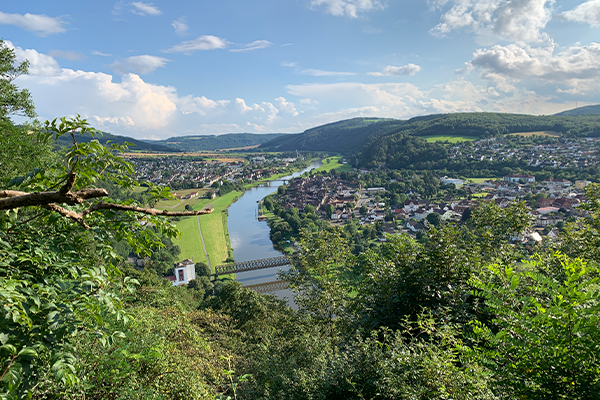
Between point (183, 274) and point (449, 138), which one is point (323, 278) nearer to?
point (183, 274)

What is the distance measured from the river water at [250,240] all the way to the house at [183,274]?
5.12 metres

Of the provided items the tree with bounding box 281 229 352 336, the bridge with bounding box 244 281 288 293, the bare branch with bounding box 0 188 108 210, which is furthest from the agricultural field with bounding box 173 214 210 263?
the bare branch with bounding box 0 188 108 210

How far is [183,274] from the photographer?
31.4 metres

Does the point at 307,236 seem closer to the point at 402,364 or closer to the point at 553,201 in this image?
the point at 402,364

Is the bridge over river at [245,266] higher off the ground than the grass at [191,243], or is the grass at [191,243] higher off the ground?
the grass at [191,243]

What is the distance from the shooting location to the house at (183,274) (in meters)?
30.7

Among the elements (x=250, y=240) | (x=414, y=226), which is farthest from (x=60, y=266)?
(x=414, y=226)

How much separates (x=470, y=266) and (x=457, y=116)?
458 ft

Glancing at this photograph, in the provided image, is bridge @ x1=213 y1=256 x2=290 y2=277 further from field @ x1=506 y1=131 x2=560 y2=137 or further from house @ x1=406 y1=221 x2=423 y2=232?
field @ x1=506 y1=131 x2=560 y2=137

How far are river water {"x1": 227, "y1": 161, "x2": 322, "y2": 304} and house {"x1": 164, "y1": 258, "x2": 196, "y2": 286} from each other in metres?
5.12

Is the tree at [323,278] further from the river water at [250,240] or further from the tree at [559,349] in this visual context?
the river water at [250,240]

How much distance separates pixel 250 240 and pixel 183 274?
14970 millimetres

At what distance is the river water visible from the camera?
3476cm

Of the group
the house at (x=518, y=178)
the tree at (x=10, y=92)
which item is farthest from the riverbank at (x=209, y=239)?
the house at (x=518, y=178)
